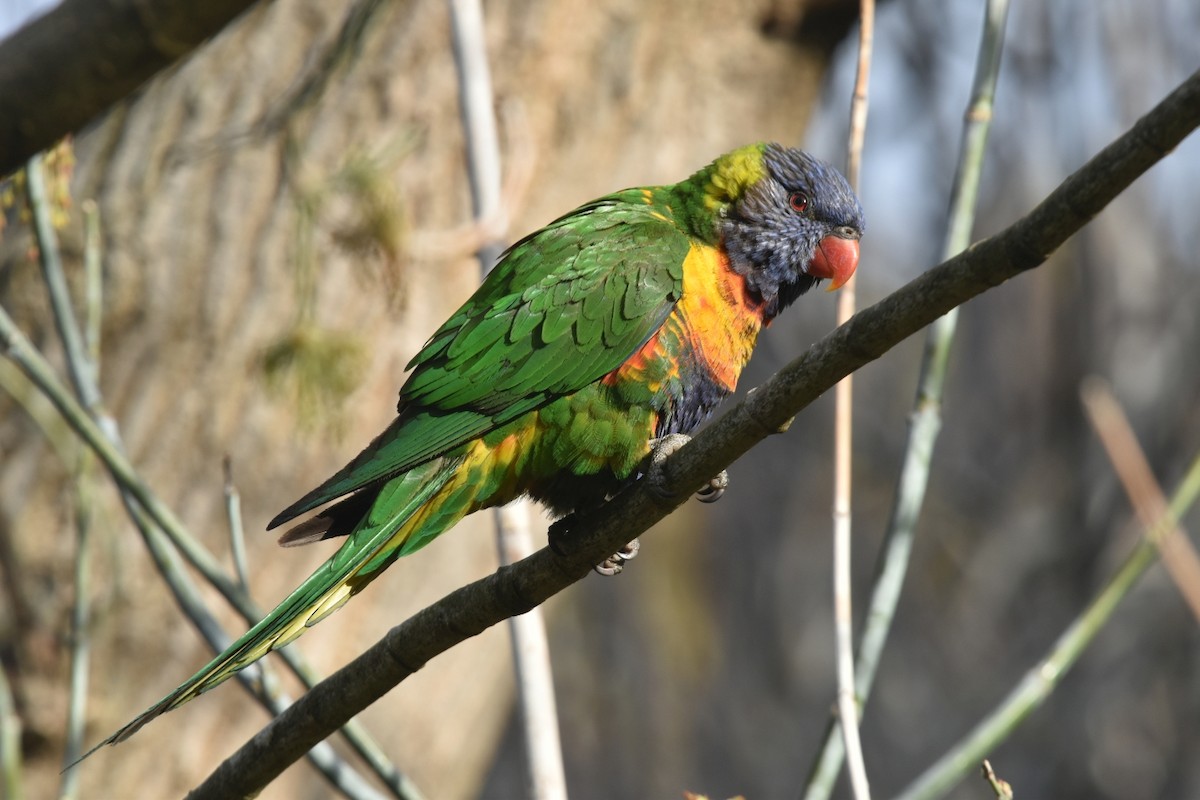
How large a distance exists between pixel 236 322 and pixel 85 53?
2103 millimetres

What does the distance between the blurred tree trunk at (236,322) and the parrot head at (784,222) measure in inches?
42.3

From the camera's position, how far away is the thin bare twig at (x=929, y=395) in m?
2.16

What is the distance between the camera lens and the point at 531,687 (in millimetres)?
2336

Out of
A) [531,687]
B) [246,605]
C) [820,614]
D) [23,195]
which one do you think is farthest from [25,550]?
[820,614]

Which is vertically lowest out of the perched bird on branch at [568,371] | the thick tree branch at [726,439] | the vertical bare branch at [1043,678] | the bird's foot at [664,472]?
the vertical bare branch at [1043,678]

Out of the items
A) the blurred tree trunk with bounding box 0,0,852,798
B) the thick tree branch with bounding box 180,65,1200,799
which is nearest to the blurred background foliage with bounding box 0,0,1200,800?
the blurred tree trunk with bounding box 0,0,852,798

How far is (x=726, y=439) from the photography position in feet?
5.24

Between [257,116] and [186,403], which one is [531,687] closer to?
[186,403]

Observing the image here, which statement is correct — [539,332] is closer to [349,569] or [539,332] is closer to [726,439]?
[349,569]

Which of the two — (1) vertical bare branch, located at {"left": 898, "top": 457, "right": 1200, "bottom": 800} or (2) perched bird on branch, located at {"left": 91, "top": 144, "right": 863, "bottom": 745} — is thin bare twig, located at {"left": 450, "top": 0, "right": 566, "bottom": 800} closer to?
(2) perched bird on branch, located at {"left": 91, "top": 144, "right": 863, "bottom": 745}

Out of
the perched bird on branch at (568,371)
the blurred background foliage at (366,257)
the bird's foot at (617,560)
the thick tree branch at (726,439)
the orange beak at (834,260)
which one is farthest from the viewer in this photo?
the blurred background foliage at (366,257)

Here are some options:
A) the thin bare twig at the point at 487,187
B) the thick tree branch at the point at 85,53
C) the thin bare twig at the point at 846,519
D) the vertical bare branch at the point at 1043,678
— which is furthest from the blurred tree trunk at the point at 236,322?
the vertical bare branch at the point at 1043,678

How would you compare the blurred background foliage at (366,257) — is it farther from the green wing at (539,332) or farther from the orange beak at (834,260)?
the orange beak at (834,260)

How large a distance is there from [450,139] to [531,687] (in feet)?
6.31
